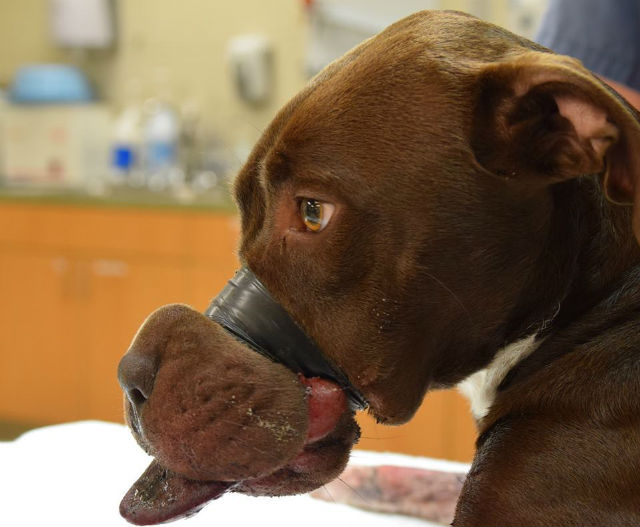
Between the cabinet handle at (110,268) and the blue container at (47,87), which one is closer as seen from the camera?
the cabinet handle at (110,268)

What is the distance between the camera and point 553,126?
108 cm

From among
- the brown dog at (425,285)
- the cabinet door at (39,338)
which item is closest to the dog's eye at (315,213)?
the brown dog at (425,285)

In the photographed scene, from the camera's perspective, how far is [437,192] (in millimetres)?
1099

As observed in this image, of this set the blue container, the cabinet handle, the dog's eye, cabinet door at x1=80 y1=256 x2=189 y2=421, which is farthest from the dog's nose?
the blue container

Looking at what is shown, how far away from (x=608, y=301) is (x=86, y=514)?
86cm

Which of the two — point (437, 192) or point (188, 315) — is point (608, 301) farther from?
point (188, 315)

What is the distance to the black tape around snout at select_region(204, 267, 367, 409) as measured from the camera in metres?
1.15

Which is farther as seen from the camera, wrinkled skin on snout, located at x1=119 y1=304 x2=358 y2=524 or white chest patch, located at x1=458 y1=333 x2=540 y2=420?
white chest patch, located at x1=458 y1=333 x2=540 y2=420

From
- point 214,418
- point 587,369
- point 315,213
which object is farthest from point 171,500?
point 587,369

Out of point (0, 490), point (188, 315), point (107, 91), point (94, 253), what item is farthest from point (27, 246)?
point (188, 315)

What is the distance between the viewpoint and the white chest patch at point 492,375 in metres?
1.18

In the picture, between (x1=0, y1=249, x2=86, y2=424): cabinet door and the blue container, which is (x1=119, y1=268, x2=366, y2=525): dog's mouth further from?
the blue container

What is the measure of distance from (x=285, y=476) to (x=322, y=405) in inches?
4.1

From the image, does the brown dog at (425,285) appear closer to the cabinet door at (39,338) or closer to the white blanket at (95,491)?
the white blanket at (95,491)
